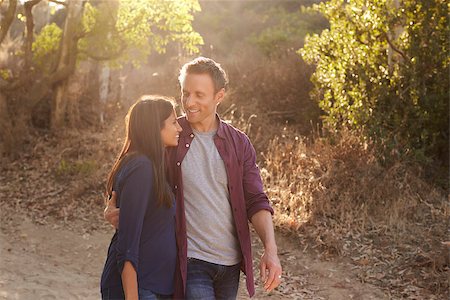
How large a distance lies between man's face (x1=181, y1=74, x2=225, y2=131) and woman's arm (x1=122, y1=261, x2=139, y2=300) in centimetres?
79

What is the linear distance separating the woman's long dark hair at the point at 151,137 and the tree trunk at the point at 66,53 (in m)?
9.42

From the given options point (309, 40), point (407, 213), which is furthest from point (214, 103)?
point (309, 40)

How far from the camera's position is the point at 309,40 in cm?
1032

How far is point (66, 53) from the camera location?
38.3 ft

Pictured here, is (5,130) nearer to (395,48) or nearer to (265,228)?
(395,48)

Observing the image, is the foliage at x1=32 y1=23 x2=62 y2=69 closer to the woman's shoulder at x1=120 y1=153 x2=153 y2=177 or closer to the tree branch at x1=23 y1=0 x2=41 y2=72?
the tree branch at x1=23 y1=0 x2=41 y2=72

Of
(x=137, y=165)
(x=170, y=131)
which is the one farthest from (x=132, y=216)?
(x=170, y=131)

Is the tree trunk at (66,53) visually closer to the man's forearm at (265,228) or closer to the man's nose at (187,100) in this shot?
the man's nose at (187,100)

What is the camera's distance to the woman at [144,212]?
7.61 feet

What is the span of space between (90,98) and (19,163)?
260 cm

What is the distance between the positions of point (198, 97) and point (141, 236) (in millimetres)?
711

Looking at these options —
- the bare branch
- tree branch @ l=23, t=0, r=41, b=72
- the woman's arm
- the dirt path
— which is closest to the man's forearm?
the woman's arm

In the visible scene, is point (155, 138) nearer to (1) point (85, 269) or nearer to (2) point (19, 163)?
(1) point (85, 269)

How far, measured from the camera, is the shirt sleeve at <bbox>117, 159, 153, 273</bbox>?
7.59 ft
